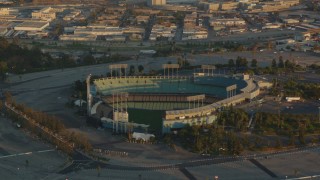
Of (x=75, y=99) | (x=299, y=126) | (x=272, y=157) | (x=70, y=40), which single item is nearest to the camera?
(x=272, y=157)

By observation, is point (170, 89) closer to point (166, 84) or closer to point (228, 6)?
point (166, 84)

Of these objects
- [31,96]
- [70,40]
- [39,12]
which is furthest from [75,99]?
[39,12]

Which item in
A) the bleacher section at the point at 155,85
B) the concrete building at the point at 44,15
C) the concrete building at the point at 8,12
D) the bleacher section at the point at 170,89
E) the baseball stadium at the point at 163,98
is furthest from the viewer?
the concrete building at the point at 8,12

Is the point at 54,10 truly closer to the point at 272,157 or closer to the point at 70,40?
the point at 70,40

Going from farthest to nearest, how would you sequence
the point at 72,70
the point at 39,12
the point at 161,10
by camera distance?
1. the point at 161,10
2. the point at 39,12
3. the point at 72,70

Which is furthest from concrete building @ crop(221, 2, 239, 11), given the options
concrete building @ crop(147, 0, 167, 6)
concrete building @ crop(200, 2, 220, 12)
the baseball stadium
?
the baseball stadium

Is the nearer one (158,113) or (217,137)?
(217,137)

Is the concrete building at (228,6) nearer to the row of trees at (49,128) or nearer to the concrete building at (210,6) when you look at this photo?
the concrete building at (210,6)

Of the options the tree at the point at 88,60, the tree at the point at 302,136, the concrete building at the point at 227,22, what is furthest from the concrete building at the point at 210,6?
the tree at the point at 302,136
